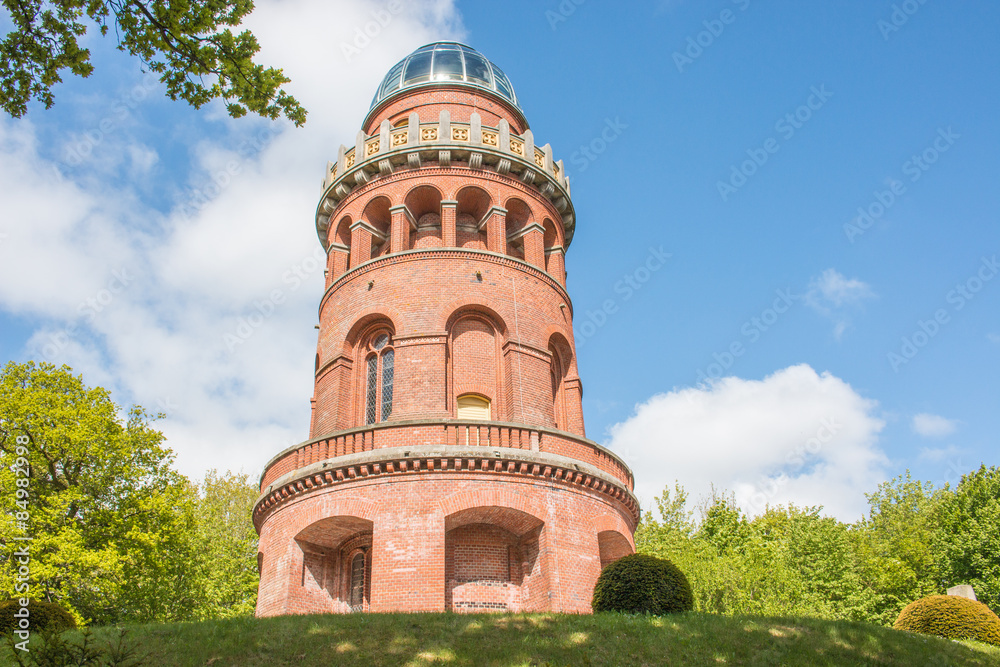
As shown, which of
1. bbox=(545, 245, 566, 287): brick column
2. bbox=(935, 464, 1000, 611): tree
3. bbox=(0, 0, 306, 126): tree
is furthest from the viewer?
bbox=(935, 464, 1000, 611): tree

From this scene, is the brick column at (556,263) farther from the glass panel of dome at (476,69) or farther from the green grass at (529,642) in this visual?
the green grass at (529,642)

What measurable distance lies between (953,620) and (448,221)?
14854 millimetres

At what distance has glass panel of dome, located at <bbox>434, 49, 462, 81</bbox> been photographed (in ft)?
82.6

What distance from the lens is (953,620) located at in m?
15.8

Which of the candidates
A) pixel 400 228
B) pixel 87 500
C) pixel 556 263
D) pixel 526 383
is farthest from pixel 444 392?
pixel 87 500

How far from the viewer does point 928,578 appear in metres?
33.2

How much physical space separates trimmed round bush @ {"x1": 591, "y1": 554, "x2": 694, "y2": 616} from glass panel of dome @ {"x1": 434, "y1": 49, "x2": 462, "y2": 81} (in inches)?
663

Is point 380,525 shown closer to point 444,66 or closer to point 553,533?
point 553,533

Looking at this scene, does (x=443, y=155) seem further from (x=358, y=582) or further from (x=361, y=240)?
(x=358, y=582)

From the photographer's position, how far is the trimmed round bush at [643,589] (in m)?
13.7

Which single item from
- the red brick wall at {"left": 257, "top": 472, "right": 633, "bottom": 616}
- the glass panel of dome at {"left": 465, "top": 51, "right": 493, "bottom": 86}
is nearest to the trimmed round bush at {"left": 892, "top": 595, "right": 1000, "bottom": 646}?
the red brick wall at {"left": 257, "top": 472, "right": 633, "bottom": 616}

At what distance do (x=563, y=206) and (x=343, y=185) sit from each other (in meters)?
6.65

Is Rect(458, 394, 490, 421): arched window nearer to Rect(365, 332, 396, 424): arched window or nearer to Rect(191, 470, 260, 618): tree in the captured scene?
Rect(365, 332, 396, 424): arched window

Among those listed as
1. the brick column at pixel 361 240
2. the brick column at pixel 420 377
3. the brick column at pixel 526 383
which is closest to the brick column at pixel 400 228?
the brick column at pixel 361 240
